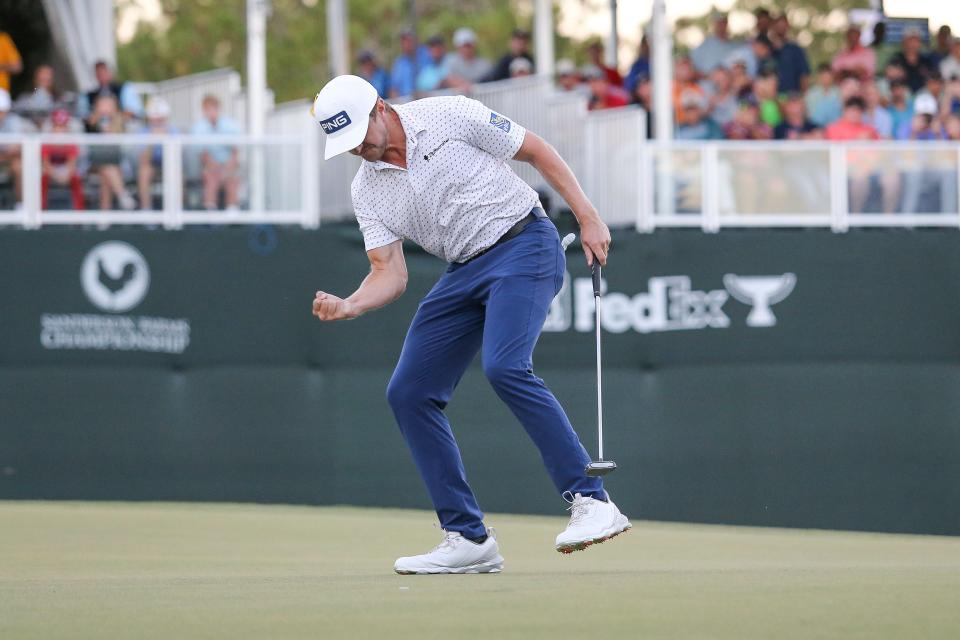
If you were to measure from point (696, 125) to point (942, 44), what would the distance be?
3396 mm

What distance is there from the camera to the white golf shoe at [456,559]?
22.1 ft

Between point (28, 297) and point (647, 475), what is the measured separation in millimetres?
4931

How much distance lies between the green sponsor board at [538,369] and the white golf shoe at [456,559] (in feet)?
18.6

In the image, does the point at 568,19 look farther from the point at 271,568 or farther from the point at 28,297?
the point at 271,568

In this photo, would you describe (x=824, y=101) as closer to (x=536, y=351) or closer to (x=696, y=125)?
(x=696, y=125)

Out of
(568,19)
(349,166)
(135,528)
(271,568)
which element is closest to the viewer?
(271,568)

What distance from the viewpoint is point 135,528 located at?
9.88 metres

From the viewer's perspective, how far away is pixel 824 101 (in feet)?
51.7

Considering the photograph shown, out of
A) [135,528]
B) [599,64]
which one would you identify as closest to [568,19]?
[599,64]

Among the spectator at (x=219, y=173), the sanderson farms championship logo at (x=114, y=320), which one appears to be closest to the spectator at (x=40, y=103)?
the spectator at (x=219, y=173)

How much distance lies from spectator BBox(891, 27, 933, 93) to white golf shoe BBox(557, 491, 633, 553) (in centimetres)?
1072

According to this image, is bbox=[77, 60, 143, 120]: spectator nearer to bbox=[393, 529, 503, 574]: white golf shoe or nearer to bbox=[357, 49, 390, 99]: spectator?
bbox=[357, 49, 390, 99]: spectator

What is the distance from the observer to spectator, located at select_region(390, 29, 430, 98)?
1736cm

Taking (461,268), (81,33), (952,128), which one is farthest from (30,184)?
(952,128)
